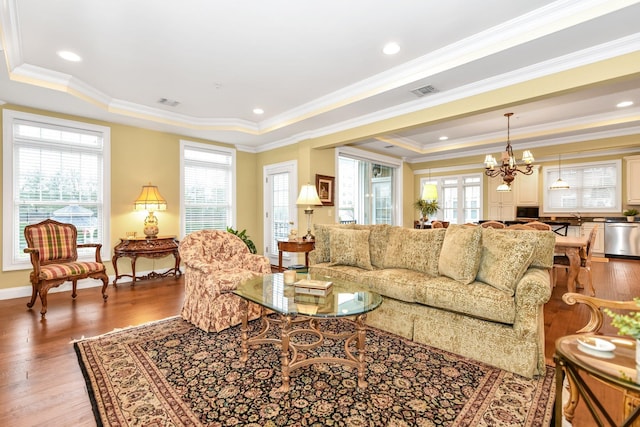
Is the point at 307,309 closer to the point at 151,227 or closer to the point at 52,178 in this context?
the point at 151,227

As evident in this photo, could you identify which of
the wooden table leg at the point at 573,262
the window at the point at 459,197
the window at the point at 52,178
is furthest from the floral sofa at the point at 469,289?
the window at the point at 459,197

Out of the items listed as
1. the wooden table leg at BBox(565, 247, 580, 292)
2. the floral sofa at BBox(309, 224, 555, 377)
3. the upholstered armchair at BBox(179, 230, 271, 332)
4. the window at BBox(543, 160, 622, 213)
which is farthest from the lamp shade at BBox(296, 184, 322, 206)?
the window at BBox(543, 160, 622, 213)

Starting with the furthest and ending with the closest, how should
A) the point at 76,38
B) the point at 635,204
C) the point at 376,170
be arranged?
the point at 376,170
the point at 635,204
the point at 76,38

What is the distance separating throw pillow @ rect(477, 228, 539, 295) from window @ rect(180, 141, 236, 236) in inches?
194

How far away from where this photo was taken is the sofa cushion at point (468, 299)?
2.26 meters

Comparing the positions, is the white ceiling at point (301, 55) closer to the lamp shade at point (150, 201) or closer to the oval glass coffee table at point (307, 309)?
the lamp shade at point (150, 201)

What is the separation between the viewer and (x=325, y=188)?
5809 millimetres

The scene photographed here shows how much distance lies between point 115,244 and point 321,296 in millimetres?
4239

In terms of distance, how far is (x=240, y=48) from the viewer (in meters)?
3.10

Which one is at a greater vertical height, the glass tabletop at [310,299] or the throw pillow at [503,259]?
the throw pillow at [503,259]

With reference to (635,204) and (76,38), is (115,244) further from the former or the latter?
(635,204)

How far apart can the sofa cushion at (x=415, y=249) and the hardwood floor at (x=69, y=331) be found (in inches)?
45.2

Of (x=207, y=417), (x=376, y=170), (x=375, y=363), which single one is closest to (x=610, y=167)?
(x=376, y=170)

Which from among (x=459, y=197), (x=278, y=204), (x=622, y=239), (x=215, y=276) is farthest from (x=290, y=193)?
(x=622, y=239)
